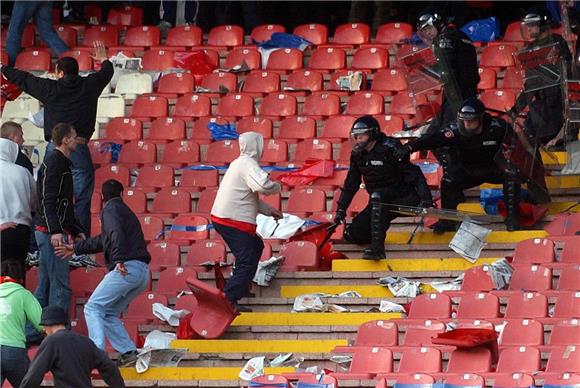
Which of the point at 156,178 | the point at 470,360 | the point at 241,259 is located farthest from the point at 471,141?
the point at 156,178

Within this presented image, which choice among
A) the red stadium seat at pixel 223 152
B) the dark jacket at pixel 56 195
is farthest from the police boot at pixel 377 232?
the red stadium seat at pixel 223 152

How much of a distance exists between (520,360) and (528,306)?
1069 millimetres

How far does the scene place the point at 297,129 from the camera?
19328mm

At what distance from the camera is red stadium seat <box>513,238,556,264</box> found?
16000mm

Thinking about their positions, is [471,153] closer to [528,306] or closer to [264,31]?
[528,306]

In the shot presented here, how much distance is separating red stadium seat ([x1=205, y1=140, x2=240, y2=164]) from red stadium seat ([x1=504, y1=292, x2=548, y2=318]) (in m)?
4.65

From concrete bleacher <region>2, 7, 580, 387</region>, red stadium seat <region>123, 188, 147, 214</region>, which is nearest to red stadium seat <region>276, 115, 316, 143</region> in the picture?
concrete bleacher <region>2, 7, 580, 387</region>

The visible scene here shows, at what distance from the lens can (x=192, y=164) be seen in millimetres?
19062

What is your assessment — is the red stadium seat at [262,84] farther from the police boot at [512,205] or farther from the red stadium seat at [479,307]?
the red stadium seat at [479,307]

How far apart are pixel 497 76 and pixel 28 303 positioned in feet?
23.6

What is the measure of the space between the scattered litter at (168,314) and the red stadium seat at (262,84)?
15.6 feet

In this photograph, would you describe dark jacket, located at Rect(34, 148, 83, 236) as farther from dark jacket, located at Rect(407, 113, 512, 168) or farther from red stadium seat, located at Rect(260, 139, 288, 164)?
red stadium seat, located at Rect(260, 139, 288, 164)

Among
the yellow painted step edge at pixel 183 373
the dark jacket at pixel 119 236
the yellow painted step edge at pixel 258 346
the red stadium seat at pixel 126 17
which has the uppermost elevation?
the red stadium seat at pixel 126 17

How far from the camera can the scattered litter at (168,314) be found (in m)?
16.0
